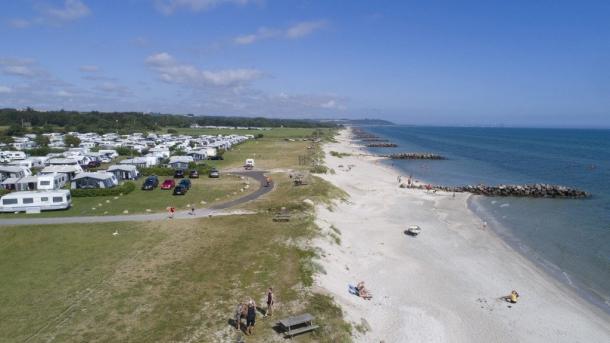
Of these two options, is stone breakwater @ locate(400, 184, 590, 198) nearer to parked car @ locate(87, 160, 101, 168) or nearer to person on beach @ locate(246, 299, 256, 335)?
person on beach @ locate(246, 299, 256, 335)

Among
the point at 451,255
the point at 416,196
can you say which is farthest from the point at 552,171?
the point at 451,255

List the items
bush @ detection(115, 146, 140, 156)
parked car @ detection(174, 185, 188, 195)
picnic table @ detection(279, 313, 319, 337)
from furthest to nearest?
bush @ detection(115, 146, 140, 156), parked car @ detection(174, 185, 188, 195), picnic table @ detection(279, 313, 319, 337)

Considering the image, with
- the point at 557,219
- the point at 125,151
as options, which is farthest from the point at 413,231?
the point at 125,151

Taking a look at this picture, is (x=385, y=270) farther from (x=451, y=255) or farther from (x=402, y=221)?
(x=402, y=221)

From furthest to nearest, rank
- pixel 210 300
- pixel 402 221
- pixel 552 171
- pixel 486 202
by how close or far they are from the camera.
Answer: pixel 552 171 < pixel 486 202 < pixel 402 221 < pixel 210 300

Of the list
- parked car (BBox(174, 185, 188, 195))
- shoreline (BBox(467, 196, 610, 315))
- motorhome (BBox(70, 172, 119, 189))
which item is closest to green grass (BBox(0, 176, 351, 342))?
parked car (BBox(174, 185, 188, 195))

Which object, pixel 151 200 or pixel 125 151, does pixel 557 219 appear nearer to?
pixel 151 200
